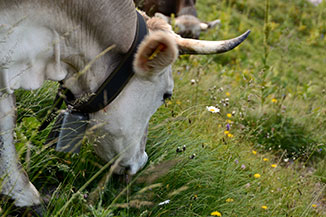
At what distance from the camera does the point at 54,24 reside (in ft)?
7.08

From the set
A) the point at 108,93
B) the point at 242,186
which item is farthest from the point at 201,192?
the point at 108,93

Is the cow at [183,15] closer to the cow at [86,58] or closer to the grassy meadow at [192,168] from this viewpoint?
the grassy meadow at [192,168]

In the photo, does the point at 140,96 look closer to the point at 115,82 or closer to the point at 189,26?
the point at 115,82

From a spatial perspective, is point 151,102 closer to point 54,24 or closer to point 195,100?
point 54,24

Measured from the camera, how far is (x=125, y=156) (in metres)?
2.49

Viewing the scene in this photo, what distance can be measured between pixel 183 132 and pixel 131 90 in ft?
3.84

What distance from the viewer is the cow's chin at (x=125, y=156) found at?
96.7 inches

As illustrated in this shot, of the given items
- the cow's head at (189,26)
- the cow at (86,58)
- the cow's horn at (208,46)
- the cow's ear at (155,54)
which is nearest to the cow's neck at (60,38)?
the cow at (86,58)

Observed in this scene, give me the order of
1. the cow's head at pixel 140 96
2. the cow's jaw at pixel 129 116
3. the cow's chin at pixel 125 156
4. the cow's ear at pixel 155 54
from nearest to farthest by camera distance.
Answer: the cow's ear at pixel 155 54
the cow's head at pixel 140 96
the cow's jaw at pixel 129 116
the cow's chin at pixel 125 156

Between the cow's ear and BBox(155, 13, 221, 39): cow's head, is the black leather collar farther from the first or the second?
BBox(155, 13, 221, 39): cow's head

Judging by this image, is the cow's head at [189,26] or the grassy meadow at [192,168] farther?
the cow's head at [189,26]

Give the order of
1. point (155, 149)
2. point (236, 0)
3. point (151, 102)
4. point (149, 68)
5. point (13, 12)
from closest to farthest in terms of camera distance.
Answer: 1. point (13, 12)
2. point (149, 68)
3. point (151, 102)
4. point (155, 149)
5. point (236, 0)

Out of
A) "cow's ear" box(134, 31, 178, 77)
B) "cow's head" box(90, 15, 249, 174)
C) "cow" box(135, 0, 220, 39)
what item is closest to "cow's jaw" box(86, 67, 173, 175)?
"cow's head" box(90, 15, 249, 174)

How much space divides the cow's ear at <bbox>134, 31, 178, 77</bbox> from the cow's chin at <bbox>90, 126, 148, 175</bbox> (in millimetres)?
486
